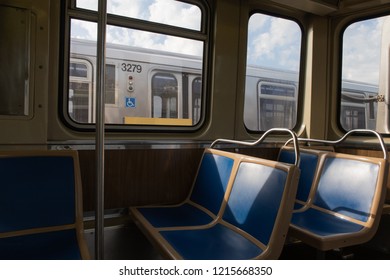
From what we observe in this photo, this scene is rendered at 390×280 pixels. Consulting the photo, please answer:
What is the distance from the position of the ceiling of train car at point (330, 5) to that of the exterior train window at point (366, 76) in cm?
22

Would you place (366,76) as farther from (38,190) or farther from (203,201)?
(38,190)

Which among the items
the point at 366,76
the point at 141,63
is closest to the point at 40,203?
the point at 141,63

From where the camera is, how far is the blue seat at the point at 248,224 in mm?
1356

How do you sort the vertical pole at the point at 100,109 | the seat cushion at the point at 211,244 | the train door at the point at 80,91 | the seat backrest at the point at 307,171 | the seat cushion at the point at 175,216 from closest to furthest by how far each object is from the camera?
the vertical pole at the point at 100,109
the seat cushion at the point at 211,244
the seat cushion at the point at 175,216
the train door at the point at 80,91
the seat backrest at the point at 307,171

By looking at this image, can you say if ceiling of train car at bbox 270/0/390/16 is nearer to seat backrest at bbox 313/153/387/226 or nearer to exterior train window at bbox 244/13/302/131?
exterior train window at bbox 244/13/302/131

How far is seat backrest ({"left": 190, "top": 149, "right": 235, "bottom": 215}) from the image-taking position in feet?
6.13

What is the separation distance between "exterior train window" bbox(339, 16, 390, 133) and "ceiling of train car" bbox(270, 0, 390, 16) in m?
0.22

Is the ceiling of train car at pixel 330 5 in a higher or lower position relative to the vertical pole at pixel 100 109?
higher

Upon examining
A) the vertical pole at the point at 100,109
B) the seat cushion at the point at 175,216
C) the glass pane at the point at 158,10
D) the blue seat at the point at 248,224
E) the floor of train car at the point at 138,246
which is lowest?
the floor of train car at the point at 138,246

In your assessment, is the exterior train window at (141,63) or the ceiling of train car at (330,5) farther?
the ceiling of train car at (330,5)

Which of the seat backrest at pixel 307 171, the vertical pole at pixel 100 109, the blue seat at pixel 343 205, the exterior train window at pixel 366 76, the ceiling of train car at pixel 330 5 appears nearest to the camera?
the vertical pole at pixel 100 109

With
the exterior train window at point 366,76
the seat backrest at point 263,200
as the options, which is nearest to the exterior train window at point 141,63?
the seat backrest at point 263,200

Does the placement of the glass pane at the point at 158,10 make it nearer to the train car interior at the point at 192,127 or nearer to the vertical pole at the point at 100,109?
the train car interior at the point at 192,127

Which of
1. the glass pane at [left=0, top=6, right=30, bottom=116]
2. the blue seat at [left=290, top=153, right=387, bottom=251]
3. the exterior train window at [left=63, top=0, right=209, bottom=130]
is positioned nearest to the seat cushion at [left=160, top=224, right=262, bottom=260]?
the blue seat at [left=290, top=153, right=387, bottom=251]
